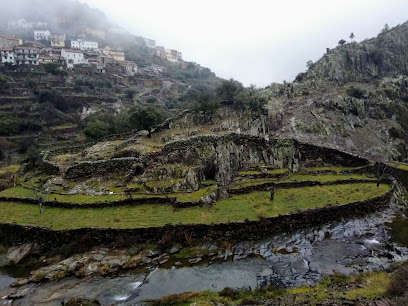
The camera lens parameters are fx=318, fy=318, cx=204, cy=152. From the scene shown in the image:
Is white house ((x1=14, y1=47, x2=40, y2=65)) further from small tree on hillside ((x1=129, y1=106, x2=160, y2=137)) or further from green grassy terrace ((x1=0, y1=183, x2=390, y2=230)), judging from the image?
green grassy terrace ((x1=0, y1=183, x2=390, y2=230))

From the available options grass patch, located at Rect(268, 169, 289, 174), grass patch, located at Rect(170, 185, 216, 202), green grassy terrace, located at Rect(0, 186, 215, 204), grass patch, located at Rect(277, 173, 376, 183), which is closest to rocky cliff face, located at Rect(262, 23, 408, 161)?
grass patch, located at Rect(277, 173, 376, 183)

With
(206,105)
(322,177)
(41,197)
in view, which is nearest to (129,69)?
(206,105)

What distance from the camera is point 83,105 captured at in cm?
9031

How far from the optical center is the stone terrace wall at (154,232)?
27.2 metres

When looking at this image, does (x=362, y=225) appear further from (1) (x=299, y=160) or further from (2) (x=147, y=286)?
(2) (x=147, y=286)

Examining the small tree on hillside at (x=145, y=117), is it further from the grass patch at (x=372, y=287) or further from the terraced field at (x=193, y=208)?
the grass patch at (x=372, y=287)

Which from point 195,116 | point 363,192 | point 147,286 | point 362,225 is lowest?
point 147,286

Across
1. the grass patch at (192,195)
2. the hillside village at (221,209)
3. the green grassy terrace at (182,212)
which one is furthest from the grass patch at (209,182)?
the green grassy terrace at (182,212)

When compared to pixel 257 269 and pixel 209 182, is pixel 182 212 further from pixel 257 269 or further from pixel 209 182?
pixel 257 269

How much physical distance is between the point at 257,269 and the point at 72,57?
116 meters

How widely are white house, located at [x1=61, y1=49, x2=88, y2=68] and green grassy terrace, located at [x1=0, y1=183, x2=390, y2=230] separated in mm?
93492

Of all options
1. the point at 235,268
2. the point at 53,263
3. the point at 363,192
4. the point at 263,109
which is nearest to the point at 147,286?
the point at 235,268

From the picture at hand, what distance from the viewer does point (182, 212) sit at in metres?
29.5

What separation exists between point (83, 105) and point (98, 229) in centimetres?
7060
